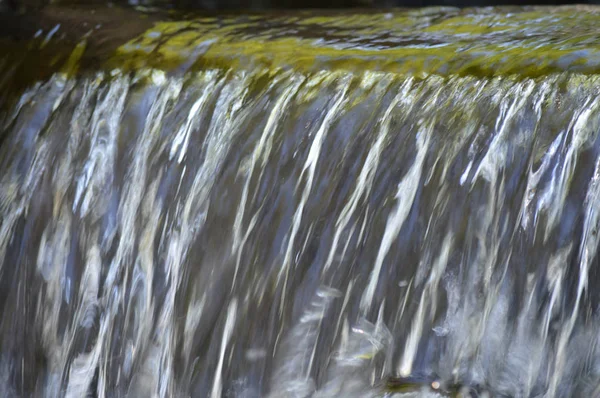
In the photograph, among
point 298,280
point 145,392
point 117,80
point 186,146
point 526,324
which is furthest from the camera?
point 117,80

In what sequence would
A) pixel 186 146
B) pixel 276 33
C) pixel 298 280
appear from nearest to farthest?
pixel 298 280
pixel 186 146
pixel 276 33

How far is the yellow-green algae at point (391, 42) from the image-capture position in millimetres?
2014

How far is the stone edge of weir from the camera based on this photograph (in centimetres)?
205

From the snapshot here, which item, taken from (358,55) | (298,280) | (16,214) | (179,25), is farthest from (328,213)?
(179,25)

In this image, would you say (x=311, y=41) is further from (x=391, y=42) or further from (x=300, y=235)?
(x=300, y=235)

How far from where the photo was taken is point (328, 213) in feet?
6.31

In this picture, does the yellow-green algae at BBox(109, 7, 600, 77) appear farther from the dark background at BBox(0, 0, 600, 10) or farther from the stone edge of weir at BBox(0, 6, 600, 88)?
the dark background at BBox(0, 0, 600, 10)

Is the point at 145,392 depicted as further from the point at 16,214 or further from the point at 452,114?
the point at 452,114

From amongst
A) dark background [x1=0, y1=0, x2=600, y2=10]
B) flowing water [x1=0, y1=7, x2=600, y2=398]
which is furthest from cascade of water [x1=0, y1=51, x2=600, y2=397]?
dark background [x1=0, y1=0, x2=600, y2=10]

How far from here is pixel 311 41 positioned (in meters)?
2.43

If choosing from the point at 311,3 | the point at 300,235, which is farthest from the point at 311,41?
the point at 311,3

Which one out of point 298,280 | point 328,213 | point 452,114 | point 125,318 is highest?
point 452,114

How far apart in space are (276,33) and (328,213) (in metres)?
0.83

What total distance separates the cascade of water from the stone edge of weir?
5 cm
